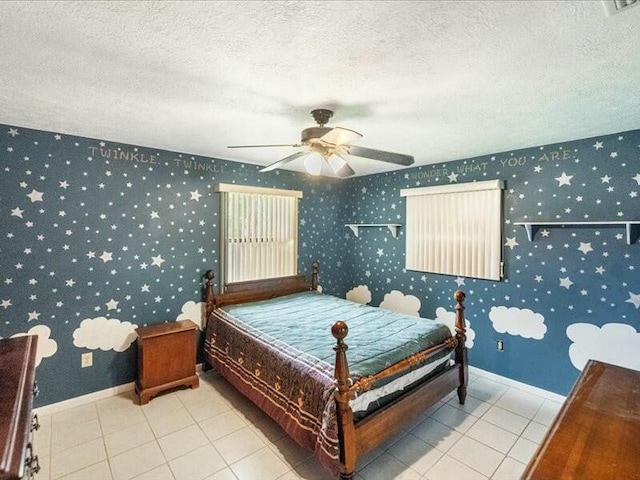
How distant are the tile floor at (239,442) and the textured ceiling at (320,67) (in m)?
2.50

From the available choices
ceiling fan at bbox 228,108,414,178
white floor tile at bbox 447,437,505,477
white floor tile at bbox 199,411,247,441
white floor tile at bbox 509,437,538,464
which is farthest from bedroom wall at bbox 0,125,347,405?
white floor tile at bbox 509,437,538,464

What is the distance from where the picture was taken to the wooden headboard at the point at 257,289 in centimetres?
362

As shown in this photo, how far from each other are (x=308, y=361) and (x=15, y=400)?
5.05 feet

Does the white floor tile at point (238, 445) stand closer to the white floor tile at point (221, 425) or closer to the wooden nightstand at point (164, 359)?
the white floor tile at point (221, 425)

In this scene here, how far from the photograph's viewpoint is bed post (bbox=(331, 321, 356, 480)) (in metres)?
1.85

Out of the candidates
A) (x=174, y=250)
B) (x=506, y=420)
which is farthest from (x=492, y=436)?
(x=174, y=250)

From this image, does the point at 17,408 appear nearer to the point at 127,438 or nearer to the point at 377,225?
the point at 127,438

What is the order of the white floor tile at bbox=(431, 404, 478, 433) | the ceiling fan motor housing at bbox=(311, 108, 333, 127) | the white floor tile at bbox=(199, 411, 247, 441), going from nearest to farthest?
1. the ceiling fan motor housing at bbox=(311, 108, 333, 127)
2. the white floor tile at bbox=(199, 411, 247, 441)
3. the white floor tile at bbox=(431, 404, 478, 433)

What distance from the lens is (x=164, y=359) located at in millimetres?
3016

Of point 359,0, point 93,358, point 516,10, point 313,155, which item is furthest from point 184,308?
point 516,10

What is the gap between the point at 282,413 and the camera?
2.30 m

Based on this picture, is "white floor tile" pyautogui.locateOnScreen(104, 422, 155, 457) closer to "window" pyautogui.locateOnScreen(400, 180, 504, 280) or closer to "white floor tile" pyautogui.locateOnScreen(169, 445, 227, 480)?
"white floor tile" pyautogui.locateOnScreen(169, 445, 227, 480)

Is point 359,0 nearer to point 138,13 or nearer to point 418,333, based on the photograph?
point 138,13

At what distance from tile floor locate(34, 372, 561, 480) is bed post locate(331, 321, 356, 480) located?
0.35 m
